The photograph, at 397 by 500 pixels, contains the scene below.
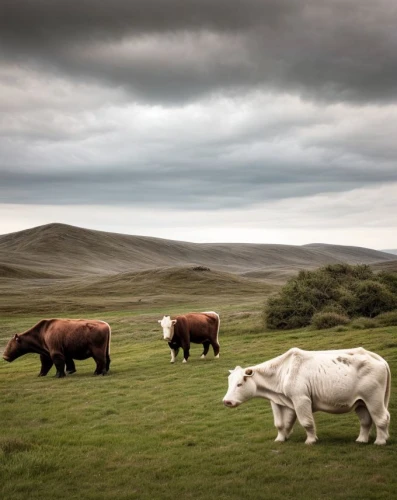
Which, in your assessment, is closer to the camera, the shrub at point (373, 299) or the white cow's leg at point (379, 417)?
the white cow's leg at point (379, 417)

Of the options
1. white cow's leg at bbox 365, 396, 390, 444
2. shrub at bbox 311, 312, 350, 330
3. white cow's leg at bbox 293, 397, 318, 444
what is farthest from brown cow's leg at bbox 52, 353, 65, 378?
shrub at bbox 311, 312, 350, 330

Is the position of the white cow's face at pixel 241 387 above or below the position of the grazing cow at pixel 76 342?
above

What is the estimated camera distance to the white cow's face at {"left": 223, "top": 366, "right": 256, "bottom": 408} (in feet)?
38.9

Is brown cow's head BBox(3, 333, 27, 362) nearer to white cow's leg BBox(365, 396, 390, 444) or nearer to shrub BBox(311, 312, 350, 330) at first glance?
white cow's leg BBox(365, 396, 390, 444)

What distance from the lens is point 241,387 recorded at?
1192 centimetres

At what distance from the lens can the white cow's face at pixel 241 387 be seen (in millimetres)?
11852

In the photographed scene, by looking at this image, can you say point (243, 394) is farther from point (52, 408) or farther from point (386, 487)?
point (52, 408)

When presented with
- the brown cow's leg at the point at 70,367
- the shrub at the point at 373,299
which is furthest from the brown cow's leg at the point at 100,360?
the shrub at the point at 373,299

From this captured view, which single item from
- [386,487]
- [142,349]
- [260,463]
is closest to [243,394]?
[260,463]

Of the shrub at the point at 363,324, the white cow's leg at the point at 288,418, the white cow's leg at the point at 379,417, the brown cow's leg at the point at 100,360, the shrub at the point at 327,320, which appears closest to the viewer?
the white cow's leg at the point at 379,417

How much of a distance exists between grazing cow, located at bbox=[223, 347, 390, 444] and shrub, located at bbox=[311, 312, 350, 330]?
22.1 m

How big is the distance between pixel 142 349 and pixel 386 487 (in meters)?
24.9

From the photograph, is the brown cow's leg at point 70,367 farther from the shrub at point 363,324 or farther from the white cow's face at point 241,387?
→ the shrub at point 363,324

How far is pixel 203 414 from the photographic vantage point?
14.9 metres
